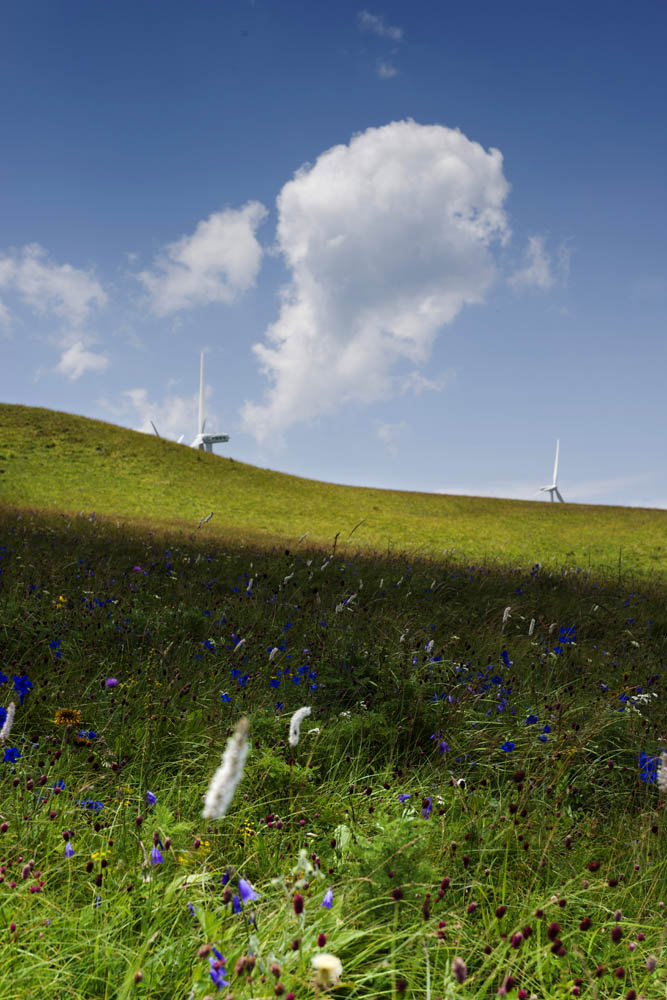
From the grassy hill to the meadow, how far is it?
12602mm

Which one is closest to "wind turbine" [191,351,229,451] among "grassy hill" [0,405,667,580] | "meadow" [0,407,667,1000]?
"grassy hill" [0,405,667,580]

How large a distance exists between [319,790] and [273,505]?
31.9 meters

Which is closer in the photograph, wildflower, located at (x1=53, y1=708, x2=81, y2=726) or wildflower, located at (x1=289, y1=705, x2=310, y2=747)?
wildflower, located at (x1=289, y1=705, x2=310, y2=747)

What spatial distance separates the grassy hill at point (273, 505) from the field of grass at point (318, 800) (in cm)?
1319

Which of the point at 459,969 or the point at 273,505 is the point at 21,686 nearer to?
the point at 459,969

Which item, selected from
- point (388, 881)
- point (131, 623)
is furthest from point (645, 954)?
point (131, 623)

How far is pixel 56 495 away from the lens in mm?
28672

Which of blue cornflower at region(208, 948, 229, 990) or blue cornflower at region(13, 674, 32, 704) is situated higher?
blue cornflower at region(13, 674, 32, 704)

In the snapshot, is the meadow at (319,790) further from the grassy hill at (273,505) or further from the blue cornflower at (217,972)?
the grassy hill at (273,505)

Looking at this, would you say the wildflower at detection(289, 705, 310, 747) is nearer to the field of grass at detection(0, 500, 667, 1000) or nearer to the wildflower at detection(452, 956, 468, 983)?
the field of grass at detection(0, 500, 667, 1000)

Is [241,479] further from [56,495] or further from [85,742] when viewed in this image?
[85,742]

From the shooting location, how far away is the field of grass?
79.2 inches

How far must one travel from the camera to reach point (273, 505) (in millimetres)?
35094

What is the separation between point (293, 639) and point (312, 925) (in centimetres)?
368
